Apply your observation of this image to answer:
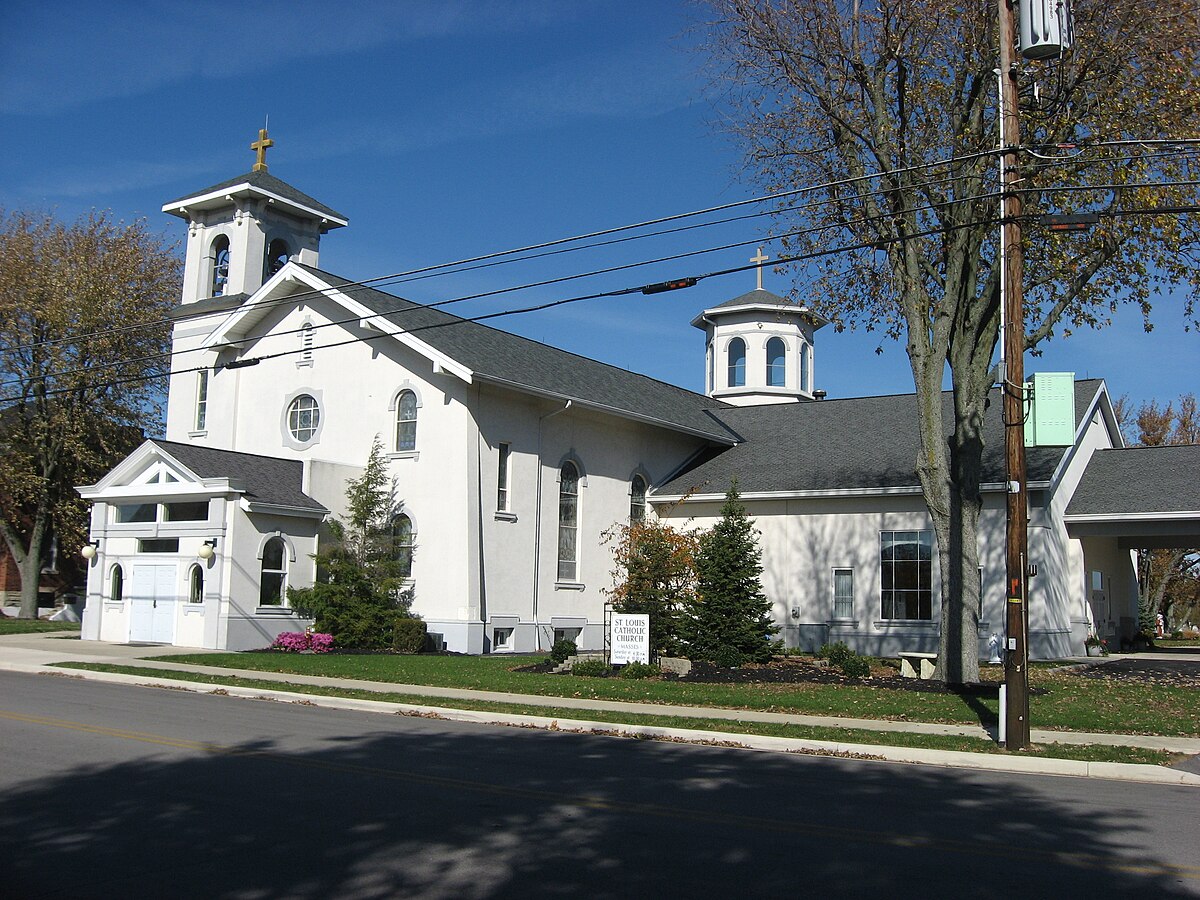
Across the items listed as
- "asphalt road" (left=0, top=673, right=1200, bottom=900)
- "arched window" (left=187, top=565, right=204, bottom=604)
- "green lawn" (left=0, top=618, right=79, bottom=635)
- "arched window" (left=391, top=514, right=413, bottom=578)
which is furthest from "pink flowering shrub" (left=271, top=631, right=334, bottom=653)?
"asphalt road" (left=0, top=673, right=1200, bottom=900)

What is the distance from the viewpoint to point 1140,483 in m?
28.2

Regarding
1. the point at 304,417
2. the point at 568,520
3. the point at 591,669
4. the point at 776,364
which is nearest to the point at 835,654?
the point at 591,669

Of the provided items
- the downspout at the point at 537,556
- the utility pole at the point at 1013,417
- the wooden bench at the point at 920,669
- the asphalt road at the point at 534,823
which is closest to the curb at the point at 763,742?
the asphalt road at the point at 534,823

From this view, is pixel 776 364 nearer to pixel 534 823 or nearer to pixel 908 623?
pixel 908 623

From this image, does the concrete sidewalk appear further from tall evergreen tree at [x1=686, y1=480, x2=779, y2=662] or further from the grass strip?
tall evergreen tree at [x1=686, y1=480, x2=779, y2=662]

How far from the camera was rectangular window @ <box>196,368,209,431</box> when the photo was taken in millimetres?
32781

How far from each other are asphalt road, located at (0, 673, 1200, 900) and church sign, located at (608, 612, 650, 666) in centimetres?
795

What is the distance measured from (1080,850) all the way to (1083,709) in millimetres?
9504

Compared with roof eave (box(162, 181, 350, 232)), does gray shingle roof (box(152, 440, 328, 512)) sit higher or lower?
lower

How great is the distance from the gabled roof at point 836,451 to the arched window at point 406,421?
808cm

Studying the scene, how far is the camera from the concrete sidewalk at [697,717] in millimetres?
12227

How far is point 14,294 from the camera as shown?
37.3m

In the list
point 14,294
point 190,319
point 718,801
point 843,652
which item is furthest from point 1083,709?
point 14,294

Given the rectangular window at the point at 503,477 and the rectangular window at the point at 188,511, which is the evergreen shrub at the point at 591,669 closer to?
the rectangular window at the point at 503,477
